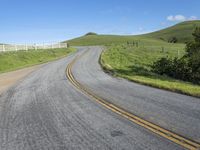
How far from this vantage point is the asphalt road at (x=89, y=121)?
6777 millimetres

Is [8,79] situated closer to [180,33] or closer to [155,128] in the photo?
[155,128]

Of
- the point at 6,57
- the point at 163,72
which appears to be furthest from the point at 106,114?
the point at 6,57

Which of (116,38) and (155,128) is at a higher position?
(116,38)

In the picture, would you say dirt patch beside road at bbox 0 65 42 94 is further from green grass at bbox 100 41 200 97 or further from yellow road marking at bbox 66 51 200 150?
yellow road marking at bbox 66 51 200 150

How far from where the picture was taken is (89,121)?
860 centimetres

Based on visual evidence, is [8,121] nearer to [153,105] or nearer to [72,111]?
[72,111]

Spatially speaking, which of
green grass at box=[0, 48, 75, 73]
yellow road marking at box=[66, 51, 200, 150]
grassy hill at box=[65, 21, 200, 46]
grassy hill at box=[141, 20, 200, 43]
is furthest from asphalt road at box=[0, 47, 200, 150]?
grassy hill at box=[141, 20, 200, 43]

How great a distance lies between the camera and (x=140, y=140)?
6656 mm

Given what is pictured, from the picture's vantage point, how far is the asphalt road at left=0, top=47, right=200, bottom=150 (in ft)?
22.2

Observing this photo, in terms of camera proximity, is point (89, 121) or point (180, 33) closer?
point (89, 121)

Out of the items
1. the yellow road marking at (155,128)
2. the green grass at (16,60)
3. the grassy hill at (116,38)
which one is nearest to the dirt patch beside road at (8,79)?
the green grass at (16,60)

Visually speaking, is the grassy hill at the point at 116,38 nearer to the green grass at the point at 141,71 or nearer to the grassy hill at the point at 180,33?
the grassy hill at the point at 180,33

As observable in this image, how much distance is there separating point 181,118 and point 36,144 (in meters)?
4.14

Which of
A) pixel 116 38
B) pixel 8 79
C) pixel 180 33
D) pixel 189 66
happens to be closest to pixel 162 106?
pixel 189 66
